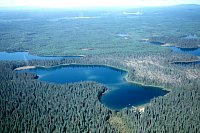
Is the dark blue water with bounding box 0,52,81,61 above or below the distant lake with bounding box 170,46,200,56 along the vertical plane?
below

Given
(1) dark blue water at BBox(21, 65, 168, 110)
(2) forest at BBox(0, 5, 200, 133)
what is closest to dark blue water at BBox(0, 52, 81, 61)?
(2) forest at BBox(0, 5, 200, 133)

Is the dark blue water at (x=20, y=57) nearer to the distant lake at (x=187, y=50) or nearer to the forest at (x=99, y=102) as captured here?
the forest at (x=99, y=102)

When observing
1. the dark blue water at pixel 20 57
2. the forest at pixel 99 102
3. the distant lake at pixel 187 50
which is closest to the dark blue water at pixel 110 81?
the forest at pixel 99 102

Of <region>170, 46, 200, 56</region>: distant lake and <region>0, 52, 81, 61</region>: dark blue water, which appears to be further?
<region>170, 46, 200, 56</region>: distant lake

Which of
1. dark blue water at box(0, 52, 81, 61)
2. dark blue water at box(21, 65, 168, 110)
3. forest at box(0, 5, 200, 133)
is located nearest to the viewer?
forest at box(0, 5, 200, 133)

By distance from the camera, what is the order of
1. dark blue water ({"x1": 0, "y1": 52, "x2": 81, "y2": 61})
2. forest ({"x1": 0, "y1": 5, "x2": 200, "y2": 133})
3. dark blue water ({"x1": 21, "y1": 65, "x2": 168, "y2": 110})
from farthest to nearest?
dark blue water ({"x1": 0, "y1": 52, "x2": 81, "y2": 61}) < dark blue water ({"x1": 21, "y1": 65, "x2": 168, "y2": 110}) < forest ({"x1": 0, "y1": 5, "x2": 200, "y2": 133})

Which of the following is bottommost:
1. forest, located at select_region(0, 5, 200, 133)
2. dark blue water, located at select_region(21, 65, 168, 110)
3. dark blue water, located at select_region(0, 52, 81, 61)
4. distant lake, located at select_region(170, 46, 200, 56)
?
dark blue water, located at select_region(0, 52, 81, 61)

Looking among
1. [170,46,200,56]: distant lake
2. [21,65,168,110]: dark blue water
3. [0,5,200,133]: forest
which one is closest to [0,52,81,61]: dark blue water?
[0,5,200,133]: forest

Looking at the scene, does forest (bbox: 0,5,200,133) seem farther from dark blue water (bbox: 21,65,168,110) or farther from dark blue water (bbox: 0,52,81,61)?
dark blue water (bbox: 0,52,81,61)
